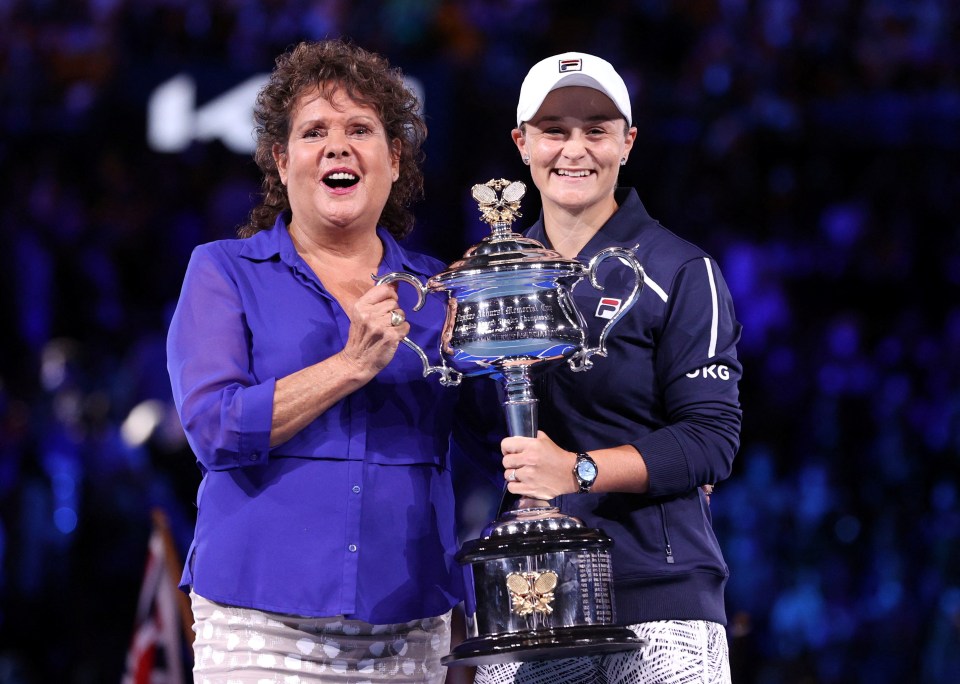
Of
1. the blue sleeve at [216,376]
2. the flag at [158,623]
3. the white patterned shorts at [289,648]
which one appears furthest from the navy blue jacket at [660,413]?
the flag at [158,623]

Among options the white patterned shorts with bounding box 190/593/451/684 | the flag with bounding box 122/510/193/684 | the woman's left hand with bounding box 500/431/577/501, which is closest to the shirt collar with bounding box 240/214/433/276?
the woman's left hand with bounding box 500/431/577/501

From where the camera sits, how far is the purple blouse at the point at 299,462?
7.02 feet

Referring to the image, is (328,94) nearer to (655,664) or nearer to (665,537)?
(665,537)

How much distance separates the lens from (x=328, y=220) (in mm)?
2354

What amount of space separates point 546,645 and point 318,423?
52 cm

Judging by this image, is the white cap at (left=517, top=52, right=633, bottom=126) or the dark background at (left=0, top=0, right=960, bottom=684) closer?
the white cap at (left=517, top=52, right=633, bottom=126)

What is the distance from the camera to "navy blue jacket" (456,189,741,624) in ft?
7.18

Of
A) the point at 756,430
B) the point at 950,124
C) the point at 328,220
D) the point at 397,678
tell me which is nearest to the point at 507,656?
the point at 397,678

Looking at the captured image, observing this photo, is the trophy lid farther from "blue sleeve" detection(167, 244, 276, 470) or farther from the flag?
the flag

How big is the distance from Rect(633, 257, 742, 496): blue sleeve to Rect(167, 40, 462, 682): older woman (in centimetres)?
38

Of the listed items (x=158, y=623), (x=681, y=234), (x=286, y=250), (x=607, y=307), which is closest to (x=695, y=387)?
(x=607, y=307)

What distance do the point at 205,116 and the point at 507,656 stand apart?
5.49 meters

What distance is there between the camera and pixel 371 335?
2.11 m

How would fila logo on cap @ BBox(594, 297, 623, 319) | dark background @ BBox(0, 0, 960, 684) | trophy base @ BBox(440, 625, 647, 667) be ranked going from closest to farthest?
trophy base @ BBox(440, 625, 647, 667), fila logo on cap @ BBox(594, 297, 623, 319), dark background @ BBox(0, 0, 960, 684)
